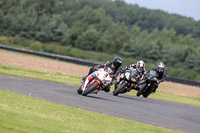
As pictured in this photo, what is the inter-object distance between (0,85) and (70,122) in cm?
583

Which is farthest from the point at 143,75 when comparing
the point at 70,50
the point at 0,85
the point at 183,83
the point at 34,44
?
the point at 70,50

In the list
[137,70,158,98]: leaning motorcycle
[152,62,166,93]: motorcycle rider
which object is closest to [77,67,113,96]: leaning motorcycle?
[137,70,158,98]: leaning motorcycle

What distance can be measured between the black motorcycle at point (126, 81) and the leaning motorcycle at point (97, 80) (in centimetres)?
295

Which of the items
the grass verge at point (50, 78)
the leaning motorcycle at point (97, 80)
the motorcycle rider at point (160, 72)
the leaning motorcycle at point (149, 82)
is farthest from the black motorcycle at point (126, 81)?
the grass verge at point (50, 78)

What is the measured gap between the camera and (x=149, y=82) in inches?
793

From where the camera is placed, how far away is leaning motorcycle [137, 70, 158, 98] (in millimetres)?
19922

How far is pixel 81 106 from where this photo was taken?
39.9 feet

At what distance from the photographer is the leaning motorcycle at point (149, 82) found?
19922 millimetres

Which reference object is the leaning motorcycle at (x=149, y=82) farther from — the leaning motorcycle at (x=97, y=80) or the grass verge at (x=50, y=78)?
the leaning motorcycle at (x=97, y=80)

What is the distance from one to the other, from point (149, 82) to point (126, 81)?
2179mm

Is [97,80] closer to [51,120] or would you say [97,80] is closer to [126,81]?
[126,81]

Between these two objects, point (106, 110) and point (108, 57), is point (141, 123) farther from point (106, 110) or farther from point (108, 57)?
point (108, 57)

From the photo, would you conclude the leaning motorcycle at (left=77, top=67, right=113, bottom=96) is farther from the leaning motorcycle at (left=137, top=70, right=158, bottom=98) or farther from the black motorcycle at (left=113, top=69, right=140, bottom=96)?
the leaning motorcycle at (left=137, top=70, right=158, bottom=98)

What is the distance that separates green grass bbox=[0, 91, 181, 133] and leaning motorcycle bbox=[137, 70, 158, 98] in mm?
8888
